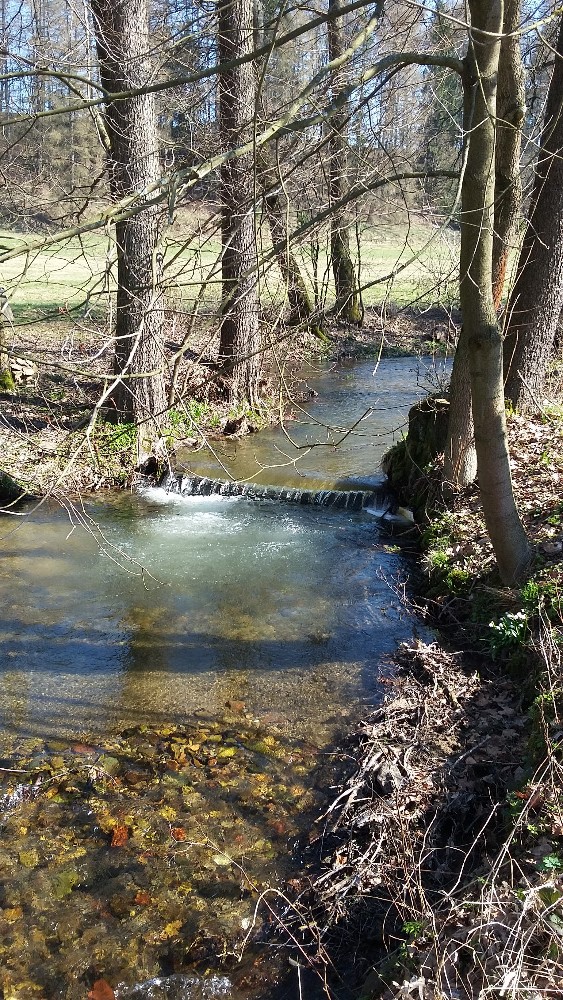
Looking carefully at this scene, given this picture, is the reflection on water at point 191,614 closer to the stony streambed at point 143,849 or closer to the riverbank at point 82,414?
the stony streambed at point 143,849

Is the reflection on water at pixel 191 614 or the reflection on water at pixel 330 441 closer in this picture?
the reflection on water at pixel 191 614

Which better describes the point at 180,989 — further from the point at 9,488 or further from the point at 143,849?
the point at 9,488

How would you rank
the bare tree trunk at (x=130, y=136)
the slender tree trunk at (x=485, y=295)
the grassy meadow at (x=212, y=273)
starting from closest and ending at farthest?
1. the slender tree trunk at (x=485, y=295)
2. the grassy meadow at (x=212, y=273)
3. the bare tree trunk at (x=130, y=136)

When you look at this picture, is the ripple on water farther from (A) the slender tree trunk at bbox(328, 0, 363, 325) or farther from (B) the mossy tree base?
(B) the mossy tree base

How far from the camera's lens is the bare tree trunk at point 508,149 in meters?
7.66

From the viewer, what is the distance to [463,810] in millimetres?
4832

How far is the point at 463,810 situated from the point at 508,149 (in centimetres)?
654

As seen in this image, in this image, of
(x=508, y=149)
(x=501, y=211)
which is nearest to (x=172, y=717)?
(x=501, y=211)

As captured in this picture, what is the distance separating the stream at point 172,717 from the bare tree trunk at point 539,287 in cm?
269

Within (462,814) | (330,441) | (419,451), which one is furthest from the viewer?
(330,441)

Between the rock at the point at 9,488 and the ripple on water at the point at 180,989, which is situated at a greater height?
the rock at the point at 9,488

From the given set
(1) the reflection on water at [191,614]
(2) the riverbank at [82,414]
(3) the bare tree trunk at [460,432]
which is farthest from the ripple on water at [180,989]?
(3) the bare tree trunk at [460,432]

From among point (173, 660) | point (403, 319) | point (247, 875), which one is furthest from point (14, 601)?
point (403, 319)

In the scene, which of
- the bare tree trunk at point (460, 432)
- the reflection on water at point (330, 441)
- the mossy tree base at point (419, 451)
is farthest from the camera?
the reflection on water at point (330, 441)
